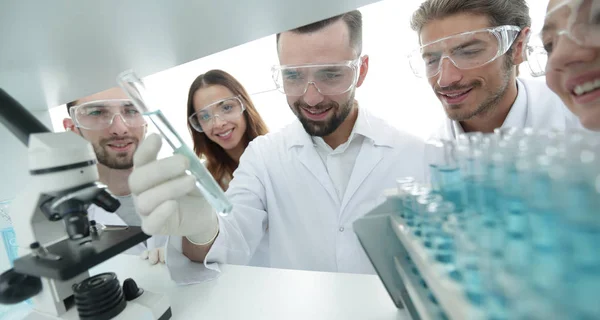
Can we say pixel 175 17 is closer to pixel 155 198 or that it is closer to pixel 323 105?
pixel 155 198

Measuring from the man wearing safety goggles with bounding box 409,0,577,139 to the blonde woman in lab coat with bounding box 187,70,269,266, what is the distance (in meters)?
1.26

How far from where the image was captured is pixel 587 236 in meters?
0.26

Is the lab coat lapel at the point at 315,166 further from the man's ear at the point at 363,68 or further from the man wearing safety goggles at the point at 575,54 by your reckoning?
the man wearing safety goggles at the point at 575,54

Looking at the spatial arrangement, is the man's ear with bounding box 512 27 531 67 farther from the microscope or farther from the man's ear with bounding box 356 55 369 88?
the microscope

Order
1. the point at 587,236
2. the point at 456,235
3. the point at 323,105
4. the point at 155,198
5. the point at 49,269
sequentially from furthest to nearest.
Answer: the point at 323,105 → the point at 155,198 → the point at 49,269 → the point at 456,235 → the point at 587,236

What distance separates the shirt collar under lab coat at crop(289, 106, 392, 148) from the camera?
1.58m

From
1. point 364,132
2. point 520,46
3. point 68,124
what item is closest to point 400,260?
point 364,132

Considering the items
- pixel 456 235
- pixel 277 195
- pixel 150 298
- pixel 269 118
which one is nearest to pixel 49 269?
pixel 150 298

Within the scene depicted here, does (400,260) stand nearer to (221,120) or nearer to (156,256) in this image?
(156,256)

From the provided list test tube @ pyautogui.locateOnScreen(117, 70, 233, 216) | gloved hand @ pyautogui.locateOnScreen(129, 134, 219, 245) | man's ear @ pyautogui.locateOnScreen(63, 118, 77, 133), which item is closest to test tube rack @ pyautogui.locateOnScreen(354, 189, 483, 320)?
test tube @ pyautogui.locateOnScreen(117, 70, 233, 216)

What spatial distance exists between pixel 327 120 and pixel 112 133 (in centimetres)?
134

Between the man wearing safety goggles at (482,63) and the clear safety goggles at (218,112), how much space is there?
1252 millimetres

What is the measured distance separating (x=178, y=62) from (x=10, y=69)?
445 mm

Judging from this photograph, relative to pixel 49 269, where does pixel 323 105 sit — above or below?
above
